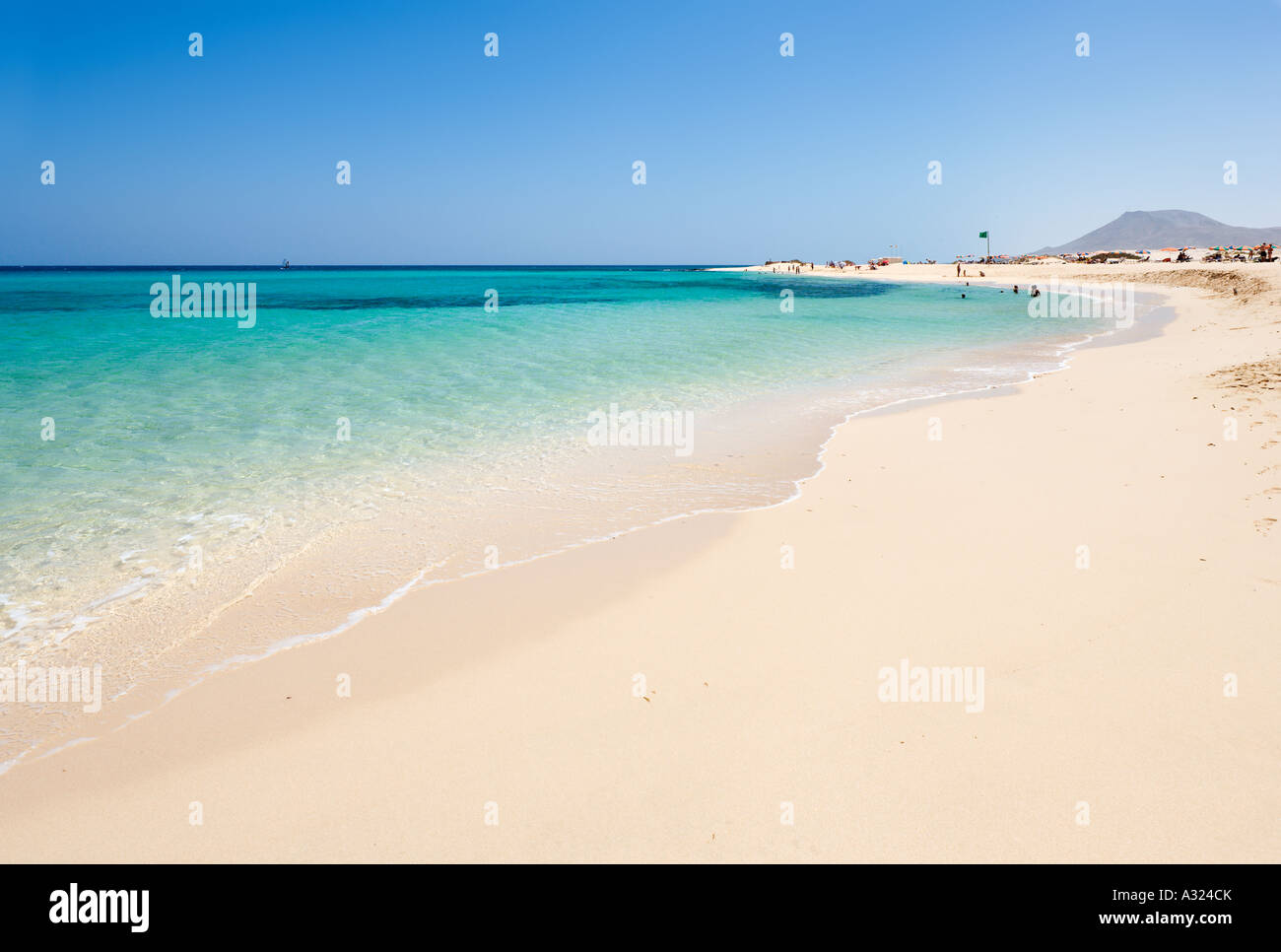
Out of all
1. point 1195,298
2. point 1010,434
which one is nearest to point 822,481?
point 1010,434

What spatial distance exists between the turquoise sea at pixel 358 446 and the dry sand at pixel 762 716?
45.3 inches

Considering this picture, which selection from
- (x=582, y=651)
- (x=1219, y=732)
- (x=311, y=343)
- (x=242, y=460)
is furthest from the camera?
(x=311, y=343)

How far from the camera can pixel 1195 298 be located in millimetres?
35812

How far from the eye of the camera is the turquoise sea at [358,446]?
19.9ft

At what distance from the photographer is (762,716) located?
12.4 feet

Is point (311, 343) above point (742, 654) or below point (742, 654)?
above
